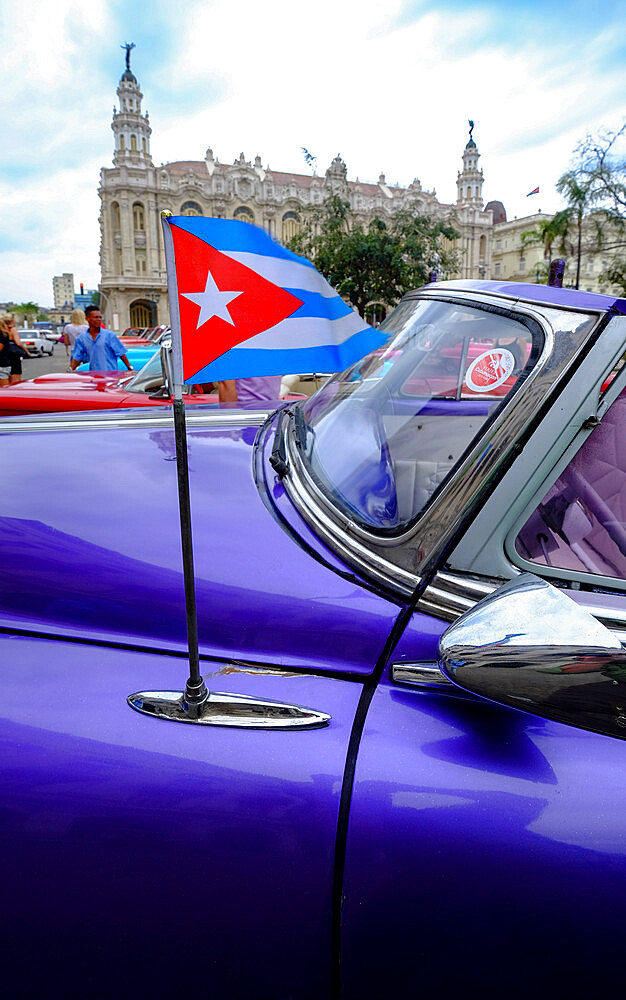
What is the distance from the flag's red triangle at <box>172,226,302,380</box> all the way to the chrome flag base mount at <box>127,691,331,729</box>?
545 mm

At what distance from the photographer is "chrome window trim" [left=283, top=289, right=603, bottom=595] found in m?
1.22

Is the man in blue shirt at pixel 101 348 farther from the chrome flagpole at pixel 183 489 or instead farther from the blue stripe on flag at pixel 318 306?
the chrome flagpole at pixel 183 489

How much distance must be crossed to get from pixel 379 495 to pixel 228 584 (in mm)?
406

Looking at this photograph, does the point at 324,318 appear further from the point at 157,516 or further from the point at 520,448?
the point at 157,516

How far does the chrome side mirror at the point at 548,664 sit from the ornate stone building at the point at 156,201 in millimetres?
65457

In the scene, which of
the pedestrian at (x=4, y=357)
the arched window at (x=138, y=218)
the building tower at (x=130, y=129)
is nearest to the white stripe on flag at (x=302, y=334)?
→ the pedestrian at (x=4, y=357)

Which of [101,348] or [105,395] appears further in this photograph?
[101,348]

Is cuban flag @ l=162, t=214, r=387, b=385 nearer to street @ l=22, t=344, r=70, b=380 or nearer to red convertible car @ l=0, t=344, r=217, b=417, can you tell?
red convertible car @ l=0, t=344, r=217, b=417

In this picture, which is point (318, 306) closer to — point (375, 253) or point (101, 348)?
point (101, 348)

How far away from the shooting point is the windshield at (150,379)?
5.42 metres

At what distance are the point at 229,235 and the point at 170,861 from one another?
39.4 inches

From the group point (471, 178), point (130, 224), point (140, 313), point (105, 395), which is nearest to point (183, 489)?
point (105, 395)

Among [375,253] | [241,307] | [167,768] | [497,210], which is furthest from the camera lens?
[497,210]

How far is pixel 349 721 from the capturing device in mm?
1047
